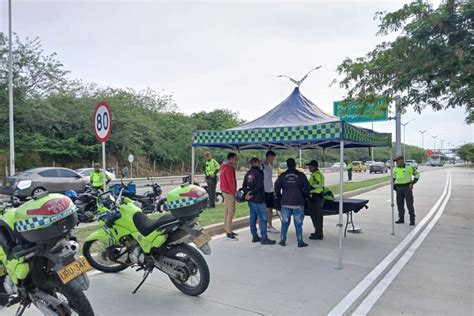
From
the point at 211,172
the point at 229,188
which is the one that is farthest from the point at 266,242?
the point at 211,172

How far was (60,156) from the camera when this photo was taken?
29.1 meters

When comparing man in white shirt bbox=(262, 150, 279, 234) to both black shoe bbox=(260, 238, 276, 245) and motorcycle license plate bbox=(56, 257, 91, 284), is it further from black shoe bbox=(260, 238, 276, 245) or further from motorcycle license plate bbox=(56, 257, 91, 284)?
motorcycle license plate bbox=(56, 257, 91, 284)

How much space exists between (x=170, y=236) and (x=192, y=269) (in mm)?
486

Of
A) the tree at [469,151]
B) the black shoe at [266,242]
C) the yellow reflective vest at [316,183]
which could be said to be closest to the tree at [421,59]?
the yellow reflective vest at [316,183]

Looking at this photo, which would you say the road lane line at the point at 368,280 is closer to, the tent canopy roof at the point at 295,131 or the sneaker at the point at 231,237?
the tent canopy roof at the point at 295,131

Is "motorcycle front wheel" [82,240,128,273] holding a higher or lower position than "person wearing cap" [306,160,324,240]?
lower

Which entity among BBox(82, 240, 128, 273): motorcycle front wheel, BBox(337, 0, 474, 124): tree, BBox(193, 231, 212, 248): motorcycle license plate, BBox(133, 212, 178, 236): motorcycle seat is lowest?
BBox(82, 240, 128, 273): motorcycle front wheel

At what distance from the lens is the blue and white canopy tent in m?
6.46

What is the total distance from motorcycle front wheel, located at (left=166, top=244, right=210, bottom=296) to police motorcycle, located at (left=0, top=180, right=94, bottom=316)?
1.37 m

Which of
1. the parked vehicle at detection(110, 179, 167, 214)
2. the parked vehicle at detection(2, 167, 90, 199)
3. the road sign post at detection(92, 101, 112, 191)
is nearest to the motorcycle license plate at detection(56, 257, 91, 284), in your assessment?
the road sign post at detection(92, 101, 112, 191)

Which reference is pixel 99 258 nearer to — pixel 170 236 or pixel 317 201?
pixel 170 236

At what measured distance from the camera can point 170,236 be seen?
15.6 ft

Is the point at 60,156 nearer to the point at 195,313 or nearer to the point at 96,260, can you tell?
the point at 96,260

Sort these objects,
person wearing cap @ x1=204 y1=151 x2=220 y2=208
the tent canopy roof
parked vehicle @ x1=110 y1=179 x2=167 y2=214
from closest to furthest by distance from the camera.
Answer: the tent canopy roof → parked vehicle @ x1=110 y1=179 x2=167 y2=214 → person wearing cap @ x1=204 y1=151 x2=220 y2=208
